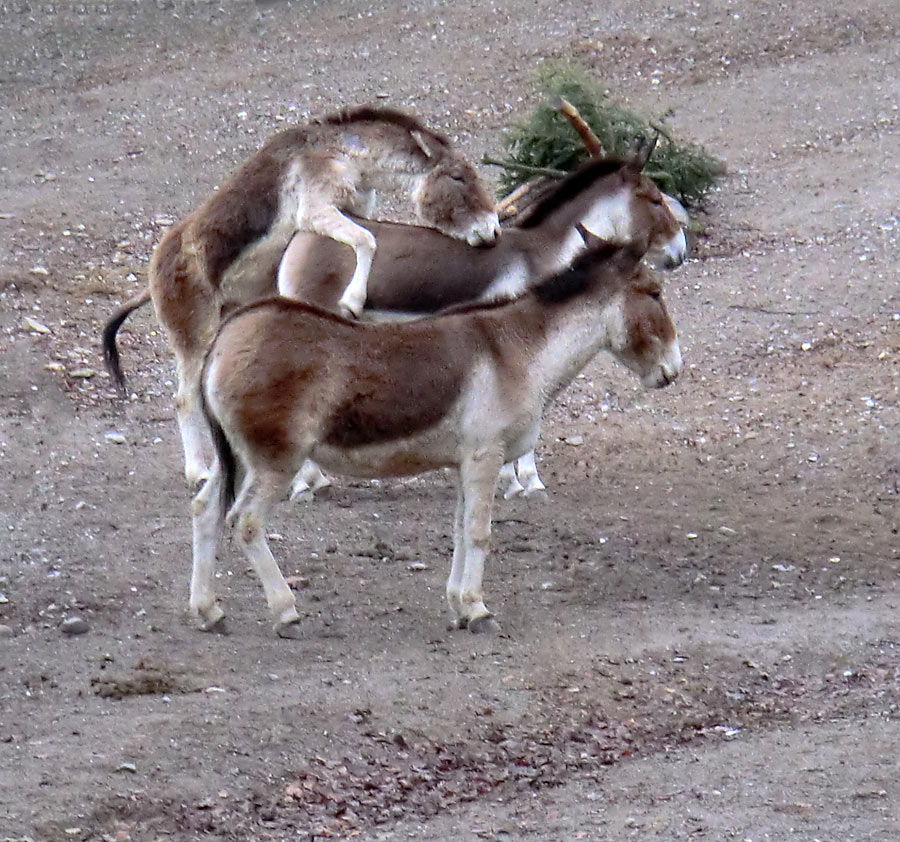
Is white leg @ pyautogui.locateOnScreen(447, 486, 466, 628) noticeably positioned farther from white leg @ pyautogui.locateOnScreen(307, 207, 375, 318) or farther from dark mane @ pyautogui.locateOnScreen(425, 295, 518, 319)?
white leg @ pyautogui.locateOnScreen(307, 207, 375, 318)

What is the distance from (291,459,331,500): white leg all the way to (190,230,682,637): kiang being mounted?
5.66ft

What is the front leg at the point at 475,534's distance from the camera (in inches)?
249

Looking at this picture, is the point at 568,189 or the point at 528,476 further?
the point at 528,476

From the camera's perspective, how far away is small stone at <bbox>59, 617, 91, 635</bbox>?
631 cm

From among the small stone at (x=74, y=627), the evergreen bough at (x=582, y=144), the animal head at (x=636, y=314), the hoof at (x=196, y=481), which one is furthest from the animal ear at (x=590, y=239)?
the evergreen bough at (x=582, y=144)

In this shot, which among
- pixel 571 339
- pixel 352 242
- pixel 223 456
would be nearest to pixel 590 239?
pixel 571 339

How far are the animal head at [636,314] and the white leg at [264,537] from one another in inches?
69.4

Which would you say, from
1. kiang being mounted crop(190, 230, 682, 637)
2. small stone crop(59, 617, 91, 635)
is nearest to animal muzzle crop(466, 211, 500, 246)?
kiang being mounted crop(190, 230, 682, 637)

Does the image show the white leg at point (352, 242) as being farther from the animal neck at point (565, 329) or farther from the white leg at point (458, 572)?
the white leg at point (458, 572)

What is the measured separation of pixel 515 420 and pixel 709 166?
6.92 meters

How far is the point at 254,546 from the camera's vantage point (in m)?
6.11

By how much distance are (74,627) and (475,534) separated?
1.80 metres

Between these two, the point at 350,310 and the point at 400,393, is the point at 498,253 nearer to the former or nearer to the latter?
the point at 350,310

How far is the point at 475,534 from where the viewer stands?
6.34 meters
